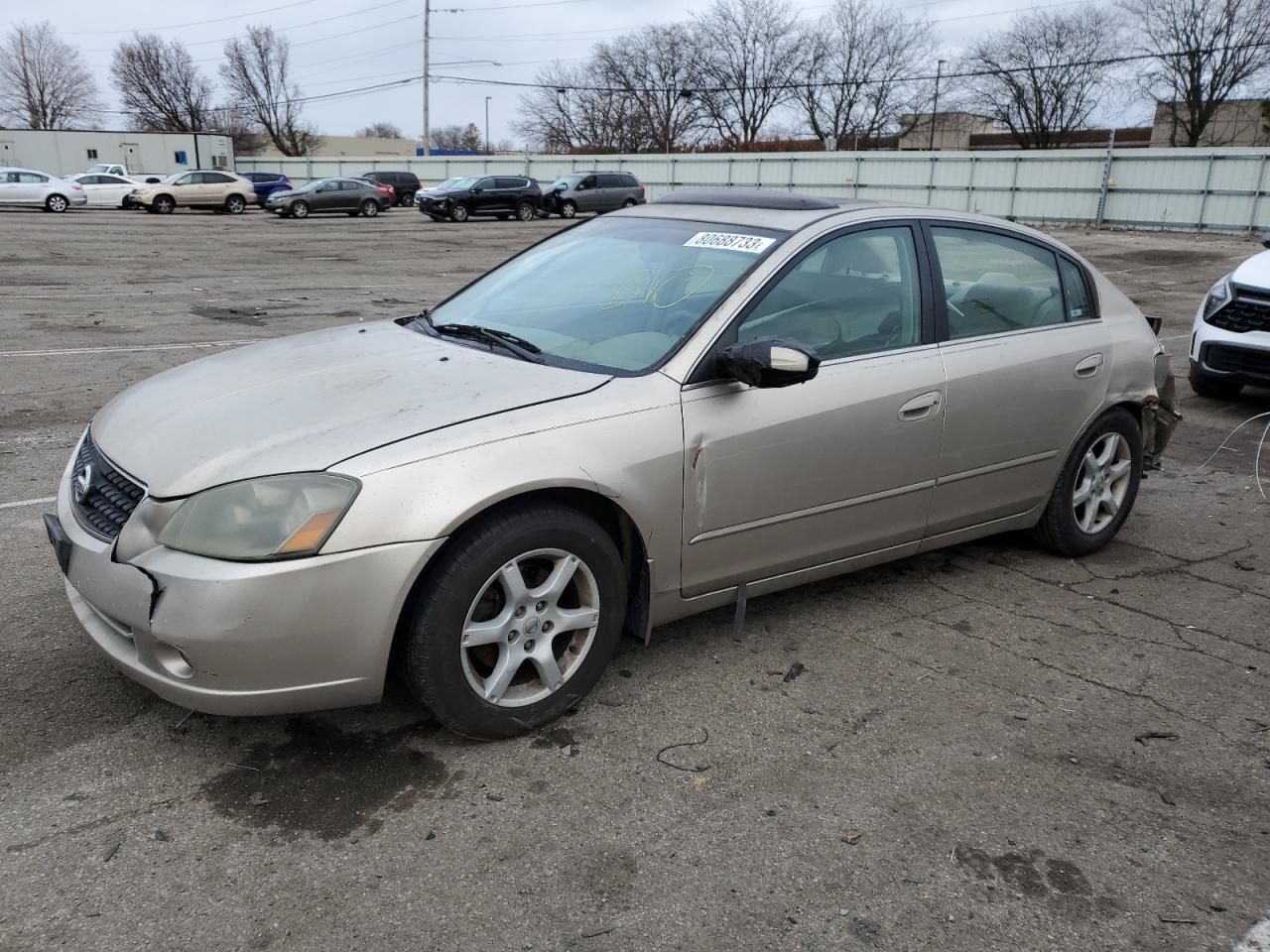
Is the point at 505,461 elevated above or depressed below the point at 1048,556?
above

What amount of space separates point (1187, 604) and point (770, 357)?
2414 millimetres

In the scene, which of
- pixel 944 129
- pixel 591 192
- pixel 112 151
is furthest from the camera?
pixel 944 129

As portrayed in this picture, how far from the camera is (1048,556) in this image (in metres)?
4.91

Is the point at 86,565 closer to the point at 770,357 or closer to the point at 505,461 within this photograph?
the point at 505,461

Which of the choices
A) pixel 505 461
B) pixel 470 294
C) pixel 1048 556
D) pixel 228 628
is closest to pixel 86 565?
pixel 228 628

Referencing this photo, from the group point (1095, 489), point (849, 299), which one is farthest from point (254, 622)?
point (1095, 489)

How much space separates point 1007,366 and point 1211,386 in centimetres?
537

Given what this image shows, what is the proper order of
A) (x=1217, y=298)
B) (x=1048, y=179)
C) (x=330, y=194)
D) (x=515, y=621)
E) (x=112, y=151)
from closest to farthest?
(x=515, y=621), (x=1217, y=298), (x=1048, y=179), (x=330, y=194), (x=112, y=151)

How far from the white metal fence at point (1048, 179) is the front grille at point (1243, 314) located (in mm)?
18315

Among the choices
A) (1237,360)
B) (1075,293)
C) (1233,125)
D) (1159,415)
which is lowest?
(1237,360)

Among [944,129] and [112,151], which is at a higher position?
[944,129]

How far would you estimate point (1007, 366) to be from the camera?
13.8 ft

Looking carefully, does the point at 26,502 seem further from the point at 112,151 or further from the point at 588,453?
the point at 112,151

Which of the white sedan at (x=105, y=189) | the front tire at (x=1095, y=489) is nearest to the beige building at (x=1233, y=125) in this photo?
the white sedan at (x=105, y=189)
